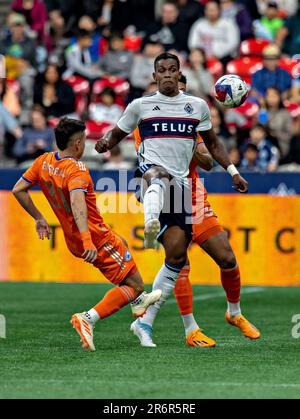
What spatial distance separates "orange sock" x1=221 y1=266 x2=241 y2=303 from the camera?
32.5ft

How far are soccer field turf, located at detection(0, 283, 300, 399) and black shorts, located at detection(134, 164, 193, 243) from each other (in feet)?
3.28

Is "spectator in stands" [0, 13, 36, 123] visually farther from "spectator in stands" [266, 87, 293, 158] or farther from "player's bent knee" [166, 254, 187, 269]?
"player's bent knee" [166, 254, 187, 269]

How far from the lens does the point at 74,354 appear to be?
358 inches

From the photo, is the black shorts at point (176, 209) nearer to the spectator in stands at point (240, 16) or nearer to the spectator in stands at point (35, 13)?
the spectator in stands at point (240, 16)

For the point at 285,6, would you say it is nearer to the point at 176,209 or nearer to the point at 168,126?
the point at 168,126

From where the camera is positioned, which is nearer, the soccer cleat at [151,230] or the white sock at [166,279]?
the soccer cleat at [151,230]

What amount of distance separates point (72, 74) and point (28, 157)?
2556mm

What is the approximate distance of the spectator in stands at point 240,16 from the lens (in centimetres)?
2102

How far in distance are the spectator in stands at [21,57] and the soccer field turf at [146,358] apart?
871 centimetres

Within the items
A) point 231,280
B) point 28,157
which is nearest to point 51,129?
point 28,157

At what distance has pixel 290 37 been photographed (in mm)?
20922

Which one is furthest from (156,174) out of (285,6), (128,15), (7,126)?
(128,15)

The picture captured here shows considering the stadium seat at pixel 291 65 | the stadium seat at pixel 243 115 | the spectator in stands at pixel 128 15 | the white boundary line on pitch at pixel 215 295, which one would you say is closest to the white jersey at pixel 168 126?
the white boundary line on pitch at pixel 215 295

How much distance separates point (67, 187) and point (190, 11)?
42.8 feet
